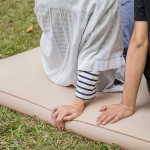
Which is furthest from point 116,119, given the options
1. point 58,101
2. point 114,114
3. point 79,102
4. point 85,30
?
point 85,30

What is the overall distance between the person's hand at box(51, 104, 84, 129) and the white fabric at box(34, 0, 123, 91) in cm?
23

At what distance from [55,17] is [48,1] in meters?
0.09

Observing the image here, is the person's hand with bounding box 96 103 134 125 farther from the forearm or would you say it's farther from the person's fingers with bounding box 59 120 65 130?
the person's fingers with bounding box 59 120 65 130

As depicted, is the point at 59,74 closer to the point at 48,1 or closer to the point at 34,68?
the point at 34,68

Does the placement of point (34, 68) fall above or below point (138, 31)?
below

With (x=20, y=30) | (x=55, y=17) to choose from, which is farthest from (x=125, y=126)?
(x=20, y=30)

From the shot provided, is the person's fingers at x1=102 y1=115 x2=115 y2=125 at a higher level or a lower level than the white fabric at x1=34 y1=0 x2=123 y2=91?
lower

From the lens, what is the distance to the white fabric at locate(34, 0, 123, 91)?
1176mm

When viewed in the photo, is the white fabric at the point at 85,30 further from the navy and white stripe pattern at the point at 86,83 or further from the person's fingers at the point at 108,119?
the person's fingers at the point at 108,119

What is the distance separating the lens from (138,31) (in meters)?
1.06

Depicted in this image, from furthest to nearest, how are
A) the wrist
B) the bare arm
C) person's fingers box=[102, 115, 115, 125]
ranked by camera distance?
the wrist
person's fingers box=[102, 115, 115, 125]
the bare arm

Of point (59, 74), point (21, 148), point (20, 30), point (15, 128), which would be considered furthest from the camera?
point (20, 30)

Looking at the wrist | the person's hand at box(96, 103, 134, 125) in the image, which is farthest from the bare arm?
the wrist

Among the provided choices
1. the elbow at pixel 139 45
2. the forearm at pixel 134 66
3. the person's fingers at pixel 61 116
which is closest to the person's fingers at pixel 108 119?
the forearm at pixel 134 66
